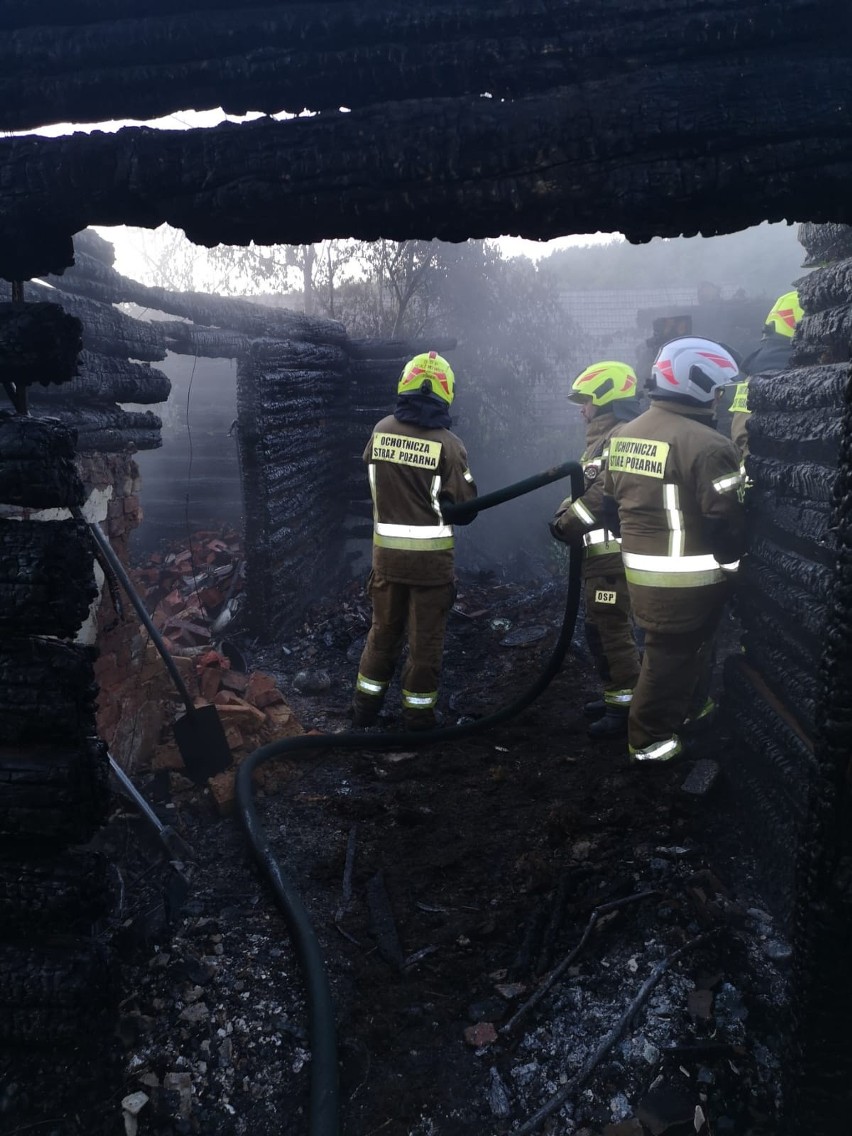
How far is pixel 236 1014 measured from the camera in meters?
2.83

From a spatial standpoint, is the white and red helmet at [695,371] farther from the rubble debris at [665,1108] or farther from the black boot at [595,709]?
the rubble debris at [665,1108]

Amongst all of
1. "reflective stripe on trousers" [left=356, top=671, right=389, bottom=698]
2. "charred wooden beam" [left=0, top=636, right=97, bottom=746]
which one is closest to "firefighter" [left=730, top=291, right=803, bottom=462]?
"reflective stripe on trousers" [left=356, top=671, right=389, bottom=698]

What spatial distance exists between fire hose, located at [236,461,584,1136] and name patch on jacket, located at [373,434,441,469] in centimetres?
36

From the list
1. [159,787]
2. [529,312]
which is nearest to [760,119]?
[159,787]

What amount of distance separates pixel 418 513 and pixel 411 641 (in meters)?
0.95

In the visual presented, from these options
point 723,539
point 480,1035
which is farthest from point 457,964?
point 723,539

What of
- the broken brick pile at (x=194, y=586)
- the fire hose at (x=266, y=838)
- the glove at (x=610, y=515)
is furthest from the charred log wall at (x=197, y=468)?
the glove at (x=610, y=515)

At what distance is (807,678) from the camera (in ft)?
11.2

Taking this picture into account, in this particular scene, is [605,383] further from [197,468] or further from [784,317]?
[197,468]

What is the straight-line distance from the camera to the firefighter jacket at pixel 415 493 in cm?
519

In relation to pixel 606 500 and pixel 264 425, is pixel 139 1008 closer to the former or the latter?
pixel 606 500

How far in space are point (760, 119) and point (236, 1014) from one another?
340 cm

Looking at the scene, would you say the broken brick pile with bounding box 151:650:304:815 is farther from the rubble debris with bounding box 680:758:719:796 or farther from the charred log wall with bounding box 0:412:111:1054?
the rubble debris with bounding box 680:758:719:796

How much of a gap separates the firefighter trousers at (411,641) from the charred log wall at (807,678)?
1.98m
